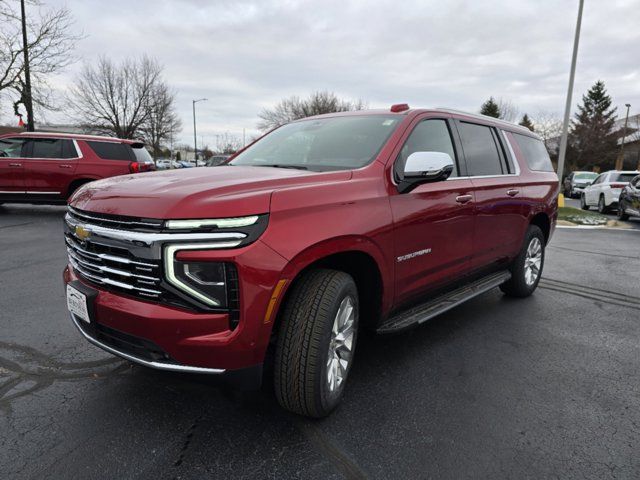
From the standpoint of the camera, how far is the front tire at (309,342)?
221cm

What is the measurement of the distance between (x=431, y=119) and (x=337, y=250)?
5.29ft

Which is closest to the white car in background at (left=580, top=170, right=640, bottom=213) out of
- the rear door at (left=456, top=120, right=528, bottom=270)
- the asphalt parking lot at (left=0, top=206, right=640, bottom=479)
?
the rear door at (left=456, top=120, right=528, bottom=270)

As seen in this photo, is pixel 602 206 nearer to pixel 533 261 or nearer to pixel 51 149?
pixel 533 261

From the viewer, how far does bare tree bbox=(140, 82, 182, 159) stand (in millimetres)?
36906

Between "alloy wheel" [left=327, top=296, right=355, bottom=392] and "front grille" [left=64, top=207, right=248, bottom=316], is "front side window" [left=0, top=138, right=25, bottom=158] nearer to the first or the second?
"front grille" [left=64, top=207, right=248, bottom=316]

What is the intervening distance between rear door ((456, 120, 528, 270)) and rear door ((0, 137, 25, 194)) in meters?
10.1

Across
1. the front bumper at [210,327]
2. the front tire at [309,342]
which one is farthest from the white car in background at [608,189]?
the front bumper at [210,327]

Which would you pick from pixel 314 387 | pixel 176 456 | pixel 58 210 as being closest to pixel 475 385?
pixel 314 387

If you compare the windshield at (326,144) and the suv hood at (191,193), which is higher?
the windshield at (326,144)

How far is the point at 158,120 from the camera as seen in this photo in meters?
38.3

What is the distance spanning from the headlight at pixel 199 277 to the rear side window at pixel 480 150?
8.24ft

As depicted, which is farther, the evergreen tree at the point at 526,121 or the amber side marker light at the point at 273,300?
the evergreen tree at the point at 526,121

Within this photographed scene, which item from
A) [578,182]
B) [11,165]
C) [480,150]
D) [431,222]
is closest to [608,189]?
[578,182]

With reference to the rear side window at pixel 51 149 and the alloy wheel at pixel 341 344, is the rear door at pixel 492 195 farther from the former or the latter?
the rear side window at pixel 51 149
